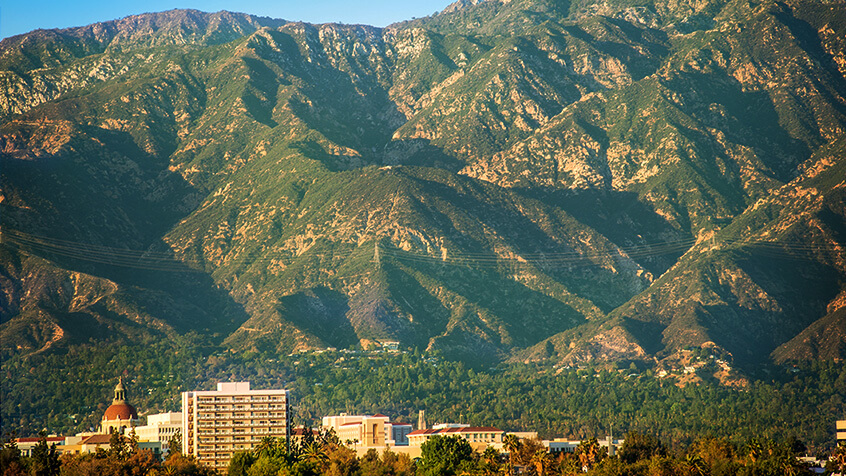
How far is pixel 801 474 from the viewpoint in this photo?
188m

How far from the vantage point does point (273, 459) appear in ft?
641

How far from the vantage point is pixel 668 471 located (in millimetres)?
191375

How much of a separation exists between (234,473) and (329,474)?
1324 cm

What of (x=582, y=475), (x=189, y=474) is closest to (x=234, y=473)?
(x=189, y=474)

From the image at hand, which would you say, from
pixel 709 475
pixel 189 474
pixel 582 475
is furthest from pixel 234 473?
pixel 709 475

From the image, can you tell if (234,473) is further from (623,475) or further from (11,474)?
(623,475)

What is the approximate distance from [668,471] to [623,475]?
21.8 feet

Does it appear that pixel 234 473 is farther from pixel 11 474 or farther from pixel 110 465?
pixel 11 474

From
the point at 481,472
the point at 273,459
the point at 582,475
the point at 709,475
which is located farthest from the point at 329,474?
the point at 709,475

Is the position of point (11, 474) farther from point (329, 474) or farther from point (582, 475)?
point (582, 475)

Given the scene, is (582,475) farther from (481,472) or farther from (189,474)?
(189,474)

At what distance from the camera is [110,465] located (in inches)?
7692

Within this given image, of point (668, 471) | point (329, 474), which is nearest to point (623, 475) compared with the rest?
point (668, 471)

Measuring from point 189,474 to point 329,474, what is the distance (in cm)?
1935
